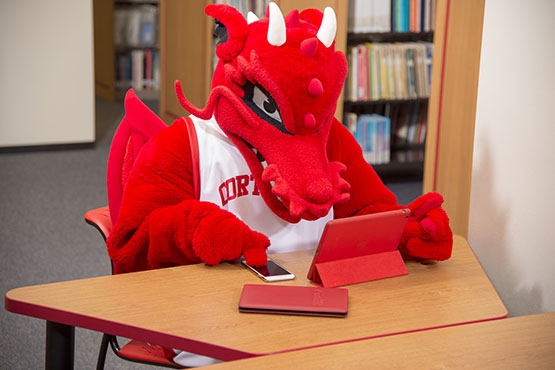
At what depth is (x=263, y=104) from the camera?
4.98 feet

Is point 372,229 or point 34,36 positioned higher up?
point 34,36

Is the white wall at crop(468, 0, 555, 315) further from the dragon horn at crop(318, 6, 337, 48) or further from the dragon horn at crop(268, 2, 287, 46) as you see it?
the dragon horn at crop(268, 2, 287, 46)

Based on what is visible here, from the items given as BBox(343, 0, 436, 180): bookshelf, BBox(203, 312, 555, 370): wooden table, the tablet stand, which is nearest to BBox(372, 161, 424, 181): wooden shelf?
BBox(343, 0, 436, 180): bookshelf

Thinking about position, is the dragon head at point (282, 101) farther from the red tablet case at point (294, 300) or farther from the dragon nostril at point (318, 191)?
the red tablet case at point (294, 300)

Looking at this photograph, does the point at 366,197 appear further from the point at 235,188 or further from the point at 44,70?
the point at 44,70

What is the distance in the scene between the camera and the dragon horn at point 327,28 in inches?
58.8

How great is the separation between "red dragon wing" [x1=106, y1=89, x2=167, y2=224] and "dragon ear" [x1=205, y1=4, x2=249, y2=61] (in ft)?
0.90

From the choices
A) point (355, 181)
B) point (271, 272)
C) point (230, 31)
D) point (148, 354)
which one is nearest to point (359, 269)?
point (271, 272)

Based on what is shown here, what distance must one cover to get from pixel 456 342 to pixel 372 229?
13.2 inches

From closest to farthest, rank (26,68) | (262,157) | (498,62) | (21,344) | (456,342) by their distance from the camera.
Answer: (456,342) < (262,157) < (498,62) < (21,344) < (26,68)

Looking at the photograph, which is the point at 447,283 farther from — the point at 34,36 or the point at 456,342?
the point at 34,36

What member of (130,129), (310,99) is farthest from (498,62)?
(130,129)

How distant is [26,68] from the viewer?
466 cm

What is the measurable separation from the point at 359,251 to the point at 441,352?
0.36m
